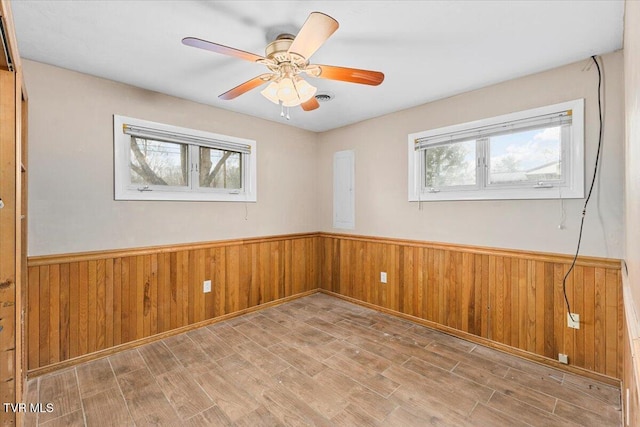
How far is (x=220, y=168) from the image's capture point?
10.6 ft

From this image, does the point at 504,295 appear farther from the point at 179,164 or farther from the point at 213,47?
the point at 179,164

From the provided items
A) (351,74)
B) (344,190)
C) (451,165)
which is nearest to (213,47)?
(351,74)

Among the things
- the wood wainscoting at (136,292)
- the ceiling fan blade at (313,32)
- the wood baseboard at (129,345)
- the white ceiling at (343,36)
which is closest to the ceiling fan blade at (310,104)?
the white ceiling at (343,36)

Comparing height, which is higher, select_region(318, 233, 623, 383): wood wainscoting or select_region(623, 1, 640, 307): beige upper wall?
select_region(623, 1, 640, 307): beige upper wall

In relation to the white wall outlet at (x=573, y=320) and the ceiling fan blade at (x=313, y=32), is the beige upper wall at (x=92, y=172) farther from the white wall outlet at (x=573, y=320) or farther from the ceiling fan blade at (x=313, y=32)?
the white wall outlet at (x=573, y=320)

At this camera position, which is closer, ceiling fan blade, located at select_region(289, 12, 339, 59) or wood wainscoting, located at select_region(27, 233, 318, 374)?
ceiling fan blade, located at select_region(289, 12, 339, 59)

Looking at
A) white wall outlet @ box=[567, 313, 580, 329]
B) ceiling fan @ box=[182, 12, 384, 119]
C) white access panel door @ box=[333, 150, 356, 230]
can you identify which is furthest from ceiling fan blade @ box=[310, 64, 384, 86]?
white wall outlet @ box=[567, 313, 580, 329]

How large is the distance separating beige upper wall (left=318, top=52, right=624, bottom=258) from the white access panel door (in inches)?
3.2

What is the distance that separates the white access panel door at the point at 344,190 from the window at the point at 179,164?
111 cm

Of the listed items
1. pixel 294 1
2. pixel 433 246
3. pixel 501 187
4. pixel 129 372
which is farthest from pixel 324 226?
pixel 294 1

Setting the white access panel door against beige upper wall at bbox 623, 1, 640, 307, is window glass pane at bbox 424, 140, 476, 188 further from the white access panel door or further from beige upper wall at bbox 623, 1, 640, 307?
beige upper wall at bbox 623, 1, 640, 307

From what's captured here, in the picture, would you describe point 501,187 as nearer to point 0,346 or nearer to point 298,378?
point 298,378

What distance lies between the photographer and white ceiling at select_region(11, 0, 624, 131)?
1.59 meters

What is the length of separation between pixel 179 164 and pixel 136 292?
1258 mm
